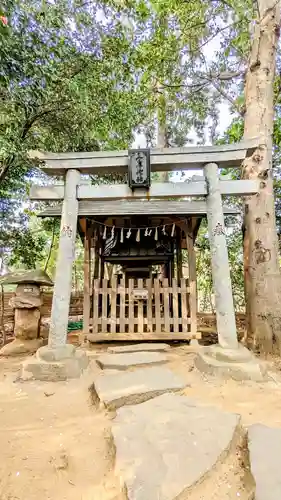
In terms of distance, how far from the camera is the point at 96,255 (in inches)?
271

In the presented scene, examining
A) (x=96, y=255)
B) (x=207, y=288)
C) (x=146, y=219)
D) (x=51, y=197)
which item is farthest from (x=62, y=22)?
(x=207, y=288)

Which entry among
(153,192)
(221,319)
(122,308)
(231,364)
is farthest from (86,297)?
(231,364)

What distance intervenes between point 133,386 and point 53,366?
3.69 ft

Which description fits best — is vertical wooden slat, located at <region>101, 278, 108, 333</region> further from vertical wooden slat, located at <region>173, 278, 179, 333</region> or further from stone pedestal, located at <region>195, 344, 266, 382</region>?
stone pedestal, located at <region>195, 344, 266, 382</region>

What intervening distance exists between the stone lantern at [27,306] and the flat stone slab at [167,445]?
3.72m

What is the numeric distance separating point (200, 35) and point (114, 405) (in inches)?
344

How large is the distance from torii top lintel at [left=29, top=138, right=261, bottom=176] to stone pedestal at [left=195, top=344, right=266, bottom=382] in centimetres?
259

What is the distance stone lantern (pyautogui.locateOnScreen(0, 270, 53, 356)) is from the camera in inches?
209

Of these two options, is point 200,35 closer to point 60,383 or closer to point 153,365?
point 153,365

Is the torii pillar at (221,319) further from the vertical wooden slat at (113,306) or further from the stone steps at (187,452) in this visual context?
the vertical wooden slat at (113,306)

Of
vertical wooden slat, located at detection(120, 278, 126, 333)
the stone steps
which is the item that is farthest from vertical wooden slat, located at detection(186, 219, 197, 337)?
the stone steps

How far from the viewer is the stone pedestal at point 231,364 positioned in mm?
3102

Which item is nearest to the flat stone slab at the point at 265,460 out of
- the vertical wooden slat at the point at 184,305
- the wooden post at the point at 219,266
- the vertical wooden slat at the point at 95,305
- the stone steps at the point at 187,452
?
the stone steps at the point at 187,452

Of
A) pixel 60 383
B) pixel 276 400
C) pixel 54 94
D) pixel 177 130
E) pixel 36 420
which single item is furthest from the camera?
pixel 177 130
